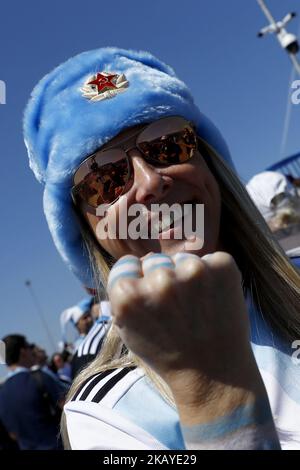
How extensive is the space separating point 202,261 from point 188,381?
0.57 feet

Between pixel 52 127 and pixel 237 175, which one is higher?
pixel 52 127

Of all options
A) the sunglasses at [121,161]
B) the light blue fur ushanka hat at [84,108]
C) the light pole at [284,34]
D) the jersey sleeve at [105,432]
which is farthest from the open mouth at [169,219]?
the light pole at [284,34]

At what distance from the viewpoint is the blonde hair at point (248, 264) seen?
151 cm

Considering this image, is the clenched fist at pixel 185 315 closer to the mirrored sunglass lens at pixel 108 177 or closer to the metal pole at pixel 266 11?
the mirrored sunglass lens at pixel 108 177

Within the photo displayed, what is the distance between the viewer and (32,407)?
469cm

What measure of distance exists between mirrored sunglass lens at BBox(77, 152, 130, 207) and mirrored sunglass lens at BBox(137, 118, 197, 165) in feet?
0.27

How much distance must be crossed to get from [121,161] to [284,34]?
15.3 meters

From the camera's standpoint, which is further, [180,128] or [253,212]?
[253,212]

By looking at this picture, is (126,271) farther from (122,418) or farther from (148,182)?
(148,182)

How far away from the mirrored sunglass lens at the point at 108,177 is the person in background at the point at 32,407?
3.65 meters

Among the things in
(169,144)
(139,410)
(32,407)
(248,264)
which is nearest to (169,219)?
(169,144)

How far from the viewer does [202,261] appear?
0.67 m

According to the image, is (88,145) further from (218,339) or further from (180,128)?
(218,339)

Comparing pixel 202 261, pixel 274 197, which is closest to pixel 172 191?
pixel 202 261
